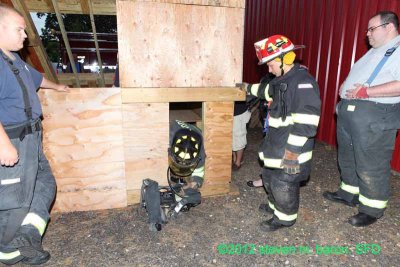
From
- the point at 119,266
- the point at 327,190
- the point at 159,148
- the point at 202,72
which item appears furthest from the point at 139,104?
the point at 327,190

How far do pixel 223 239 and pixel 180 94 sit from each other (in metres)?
1.77

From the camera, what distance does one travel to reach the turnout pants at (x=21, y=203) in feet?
8.21

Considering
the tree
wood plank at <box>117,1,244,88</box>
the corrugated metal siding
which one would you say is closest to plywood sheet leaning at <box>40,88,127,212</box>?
wood plank at <box>117,1,244,88</box>

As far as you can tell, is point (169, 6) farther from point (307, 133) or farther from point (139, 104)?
point (307, 133)

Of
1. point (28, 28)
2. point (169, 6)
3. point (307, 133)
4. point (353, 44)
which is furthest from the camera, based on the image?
point (353, 44)

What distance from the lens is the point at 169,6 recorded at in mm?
3400

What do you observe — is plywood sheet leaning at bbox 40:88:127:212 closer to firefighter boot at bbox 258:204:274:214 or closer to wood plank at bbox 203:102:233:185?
wood plank at bbox 203:102:233:185

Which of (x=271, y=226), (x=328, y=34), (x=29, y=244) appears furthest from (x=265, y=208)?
(x=328, y=34)

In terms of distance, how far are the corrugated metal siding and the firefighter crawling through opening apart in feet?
12.0

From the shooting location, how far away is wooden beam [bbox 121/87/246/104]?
3484 millimetres

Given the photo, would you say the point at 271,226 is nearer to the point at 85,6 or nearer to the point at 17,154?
the point at 17,154

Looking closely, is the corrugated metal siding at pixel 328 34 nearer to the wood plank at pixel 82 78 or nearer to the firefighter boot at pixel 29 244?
the wood plank at pixel 82 78

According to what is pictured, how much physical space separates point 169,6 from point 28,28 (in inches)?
60.7

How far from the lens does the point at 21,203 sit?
2578 millimetres
